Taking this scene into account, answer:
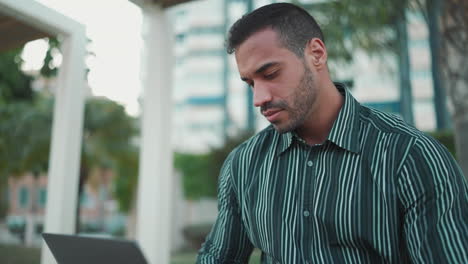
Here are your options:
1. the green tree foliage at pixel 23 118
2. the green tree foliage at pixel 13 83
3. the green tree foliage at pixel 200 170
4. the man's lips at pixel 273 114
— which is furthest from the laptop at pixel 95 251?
the green tree foliage at pixel 200 170

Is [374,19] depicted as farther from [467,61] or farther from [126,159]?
[126,159]

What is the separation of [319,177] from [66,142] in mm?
1532

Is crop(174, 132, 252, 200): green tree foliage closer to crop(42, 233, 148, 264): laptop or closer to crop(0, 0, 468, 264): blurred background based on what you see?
crop(0, 0, 468, 264): blurred background

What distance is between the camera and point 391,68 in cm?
384

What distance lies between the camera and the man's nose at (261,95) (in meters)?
1.20

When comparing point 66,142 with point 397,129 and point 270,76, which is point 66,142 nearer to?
point 270,76

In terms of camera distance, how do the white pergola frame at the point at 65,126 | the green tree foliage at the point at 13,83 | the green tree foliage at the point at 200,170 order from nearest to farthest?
the white pergola frame at the point at 65,126 → the green tree foliage at the point at 13,83 → the green tree foliage at the point at 200,170

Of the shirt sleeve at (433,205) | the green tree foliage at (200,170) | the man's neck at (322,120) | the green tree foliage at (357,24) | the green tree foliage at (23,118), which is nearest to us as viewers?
the shirt sleeve at (433,205)

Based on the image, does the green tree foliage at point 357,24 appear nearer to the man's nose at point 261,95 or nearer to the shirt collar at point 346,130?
the shirt collar at point 346,130

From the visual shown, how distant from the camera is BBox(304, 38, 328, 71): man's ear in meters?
1.27

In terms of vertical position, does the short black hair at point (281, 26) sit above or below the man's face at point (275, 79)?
above

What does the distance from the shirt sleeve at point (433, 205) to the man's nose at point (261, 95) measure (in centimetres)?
39

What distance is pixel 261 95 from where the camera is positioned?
3.93ft

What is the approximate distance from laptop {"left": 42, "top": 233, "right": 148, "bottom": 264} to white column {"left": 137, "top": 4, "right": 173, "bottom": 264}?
1679 mm
